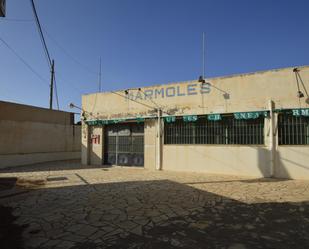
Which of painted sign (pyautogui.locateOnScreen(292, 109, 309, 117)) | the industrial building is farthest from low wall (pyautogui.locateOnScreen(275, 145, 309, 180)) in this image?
painted sign (pyautogui.locateOnScreen(292, 109, 309, 117))

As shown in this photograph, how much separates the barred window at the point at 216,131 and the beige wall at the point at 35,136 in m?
9.88

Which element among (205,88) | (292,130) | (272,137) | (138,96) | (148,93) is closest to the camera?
(292,130)

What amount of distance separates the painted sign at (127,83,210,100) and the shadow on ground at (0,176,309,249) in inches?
245

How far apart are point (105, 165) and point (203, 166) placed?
21.9 feet

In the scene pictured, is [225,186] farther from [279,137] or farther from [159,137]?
[159,137]

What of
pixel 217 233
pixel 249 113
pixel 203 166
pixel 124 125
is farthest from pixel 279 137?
pixel 124 125

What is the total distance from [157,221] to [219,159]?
23.5ft

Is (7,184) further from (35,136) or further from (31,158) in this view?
(35,136)

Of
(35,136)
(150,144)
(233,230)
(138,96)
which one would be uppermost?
(138,96)

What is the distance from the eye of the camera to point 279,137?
10125 mm

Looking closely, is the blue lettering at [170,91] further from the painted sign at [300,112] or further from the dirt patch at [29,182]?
the dirt patch at [29,182]

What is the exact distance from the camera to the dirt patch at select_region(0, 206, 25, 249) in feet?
12.7

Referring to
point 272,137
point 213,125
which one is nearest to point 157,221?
point 272,137

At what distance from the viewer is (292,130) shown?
9992 mm
